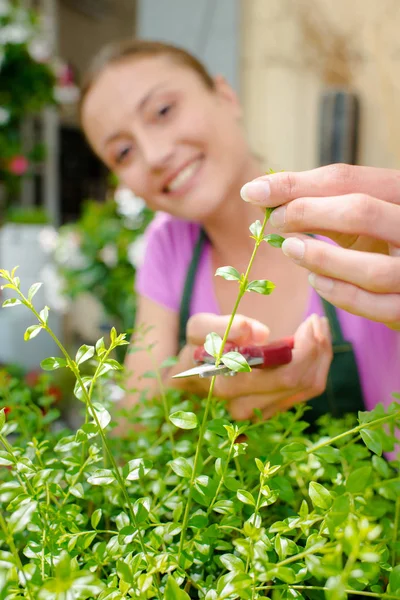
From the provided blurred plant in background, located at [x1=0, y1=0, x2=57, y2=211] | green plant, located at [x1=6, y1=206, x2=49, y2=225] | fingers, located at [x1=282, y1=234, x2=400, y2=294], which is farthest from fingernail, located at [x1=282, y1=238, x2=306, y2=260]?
blurred plant in background, located at [x1=0, y1=0, x2=57, y2=211]

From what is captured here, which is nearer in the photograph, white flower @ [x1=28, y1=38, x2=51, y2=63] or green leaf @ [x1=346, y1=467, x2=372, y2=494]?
green leaf @ [x1=346, y1=467, x2=372, y2=494]

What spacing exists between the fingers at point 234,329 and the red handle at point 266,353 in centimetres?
1

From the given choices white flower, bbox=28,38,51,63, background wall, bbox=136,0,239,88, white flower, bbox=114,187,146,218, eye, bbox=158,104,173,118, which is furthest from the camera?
white flower, bbox=28,38,51,63

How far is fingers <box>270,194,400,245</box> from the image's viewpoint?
1.11ft

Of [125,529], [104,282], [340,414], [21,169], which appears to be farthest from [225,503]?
[21,169]

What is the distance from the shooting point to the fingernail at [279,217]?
13.4 inches

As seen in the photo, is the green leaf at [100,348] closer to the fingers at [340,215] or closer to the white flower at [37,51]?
the fingers at [340,215]

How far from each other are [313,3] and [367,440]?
2128mm

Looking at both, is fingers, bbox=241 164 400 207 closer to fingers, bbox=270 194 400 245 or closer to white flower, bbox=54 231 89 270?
fingers, bbox=270 194 400 245

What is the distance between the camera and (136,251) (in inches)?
61.6

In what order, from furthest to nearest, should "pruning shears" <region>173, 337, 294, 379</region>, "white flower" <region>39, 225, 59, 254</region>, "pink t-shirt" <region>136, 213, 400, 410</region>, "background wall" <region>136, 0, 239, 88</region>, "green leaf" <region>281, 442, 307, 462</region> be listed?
"background wall" <region>136, 0, 239, 88</region>, "white flower" <region>39, 225, 59, 254</region>, "pink t-shirt" <region>136, 213, 400, 410</region>, "pruning shears" <region>173, 337, 294, 379</region>, "green leaf" <region>281, 442, 307, 462</region>

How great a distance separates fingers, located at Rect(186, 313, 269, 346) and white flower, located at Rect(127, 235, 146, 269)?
994 mm

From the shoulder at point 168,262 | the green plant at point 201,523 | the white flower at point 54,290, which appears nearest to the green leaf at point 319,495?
the green plant at point 201,523

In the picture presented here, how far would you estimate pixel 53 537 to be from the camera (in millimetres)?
279
